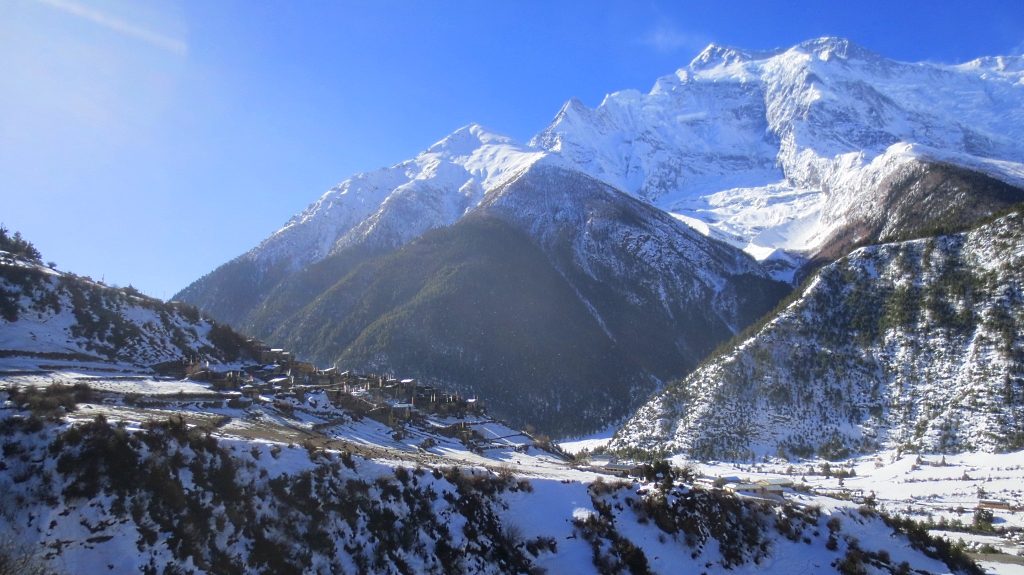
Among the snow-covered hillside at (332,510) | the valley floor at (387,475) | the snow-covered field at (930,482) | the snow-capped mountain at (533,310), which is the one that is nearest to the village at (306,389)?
the valley floor at (387,475)

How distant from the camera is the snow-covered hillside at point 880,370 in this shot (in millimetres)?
74688

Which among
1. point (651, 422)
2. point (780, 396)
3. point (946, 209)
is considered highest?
point (946, 209)

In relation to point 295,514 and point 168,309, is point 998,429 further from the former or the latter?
point 168,309

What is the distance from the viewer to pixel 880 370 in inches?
3344

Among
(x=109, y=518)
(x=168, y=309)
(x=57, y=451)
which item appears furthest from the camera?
(x=168, y=309)

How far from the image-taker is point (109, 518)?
16797 mm

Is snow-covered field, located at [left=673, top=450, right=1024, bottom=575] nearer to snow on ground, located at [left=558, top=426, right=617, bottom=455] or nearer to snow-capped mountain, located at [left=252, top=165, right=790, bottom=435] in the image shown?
snow on ground, located at [left=558, top=426, right=617, bottom=455]

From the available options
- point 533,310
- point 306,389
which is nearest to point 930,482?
point 306,389

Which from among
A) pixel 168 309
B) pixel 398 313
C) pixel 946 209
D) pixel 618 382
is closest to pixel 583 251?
pixel 618 382

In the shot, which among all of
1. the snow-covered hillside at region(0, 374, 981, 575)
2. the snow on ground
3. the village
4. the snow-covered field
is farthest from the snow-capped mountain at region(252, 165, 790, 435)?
the snow-covered hillside at region(0, 374, 981, 575)

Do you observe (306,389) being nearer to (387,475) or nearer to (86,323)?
(86,323)

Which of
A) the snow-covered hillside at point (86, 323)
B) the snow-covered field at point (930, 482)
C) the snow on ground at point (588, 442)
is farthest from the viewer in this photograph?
the snow on ground at point (588, 442)

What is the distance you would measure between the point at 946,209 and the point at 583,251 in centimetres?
9502

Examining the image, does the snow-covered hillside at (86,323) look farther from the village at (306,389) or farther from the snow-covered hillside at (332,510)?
the snow-covered hillside at (332,510)
